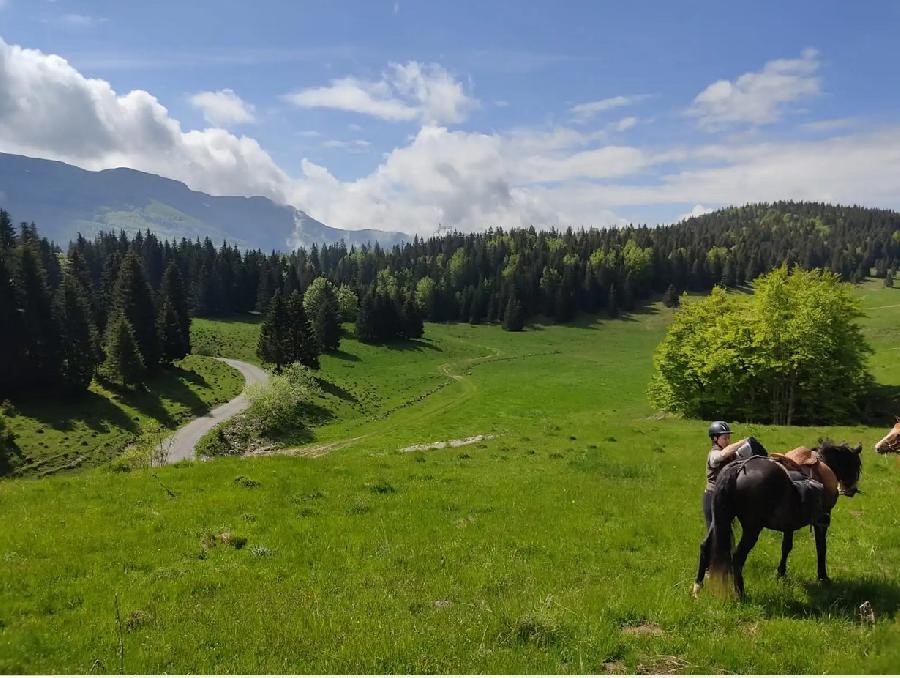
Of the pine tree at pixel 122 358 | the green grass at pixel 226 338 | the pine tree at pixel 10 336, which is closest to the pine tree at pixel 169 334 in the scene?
the pine tree at pixel 122 358

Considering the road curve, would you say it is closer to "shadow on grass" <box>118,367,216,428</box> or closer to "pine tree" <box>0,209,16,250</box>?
"shadow on grass" <box>118,367,216,428</box>

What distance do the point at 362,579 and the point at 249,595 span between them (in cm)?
225

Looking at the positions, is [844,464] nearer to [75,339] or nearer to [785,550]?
[785,550]

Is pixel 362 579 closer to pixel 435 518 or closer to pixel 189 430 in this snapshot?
pixel 435 518

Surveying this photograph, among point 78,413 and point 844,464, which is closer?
point 844,464

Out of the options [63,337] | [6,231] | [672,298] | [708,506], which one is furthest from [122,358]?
[672,298]

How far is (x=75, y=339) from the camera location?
3137 inches

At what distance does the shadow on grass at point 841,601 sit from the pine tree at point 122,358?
88.4 meters

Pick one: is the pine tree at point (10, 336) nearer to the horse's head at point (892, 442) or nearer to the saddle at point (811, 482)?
the saddle at point (811, 482)

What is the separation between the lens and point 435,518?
15742mm

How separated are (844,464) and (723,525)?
3.25 meters

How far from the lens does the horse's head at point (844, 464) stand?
1073cm

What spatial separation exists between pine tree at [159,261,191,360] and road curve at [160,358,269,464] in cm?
1446

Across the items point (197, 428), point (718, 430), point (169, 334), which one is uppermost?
point (718, 430)
